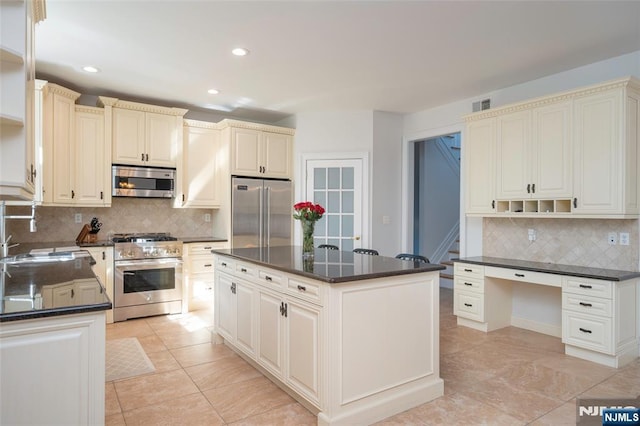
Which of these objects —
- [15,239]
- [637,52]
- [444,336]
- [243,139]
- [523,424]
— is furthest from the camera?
[243,139]

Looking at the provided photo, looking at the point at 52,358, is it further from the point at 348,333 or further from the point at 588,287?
the point at 588,287

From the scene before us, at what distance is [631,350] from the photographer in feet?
10.9

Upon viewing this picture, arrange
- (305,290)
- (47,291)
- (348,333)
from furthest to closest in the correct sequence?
(305,290), (348,333), (47,291)

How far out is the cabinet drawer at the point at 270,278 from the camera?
266 cm

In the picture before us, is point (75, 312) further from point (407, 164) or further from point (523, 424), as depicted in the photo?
point (407, 164)

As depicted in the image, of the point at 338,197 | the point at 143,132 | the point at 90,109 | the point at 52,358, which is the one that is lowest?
the point at 52,358

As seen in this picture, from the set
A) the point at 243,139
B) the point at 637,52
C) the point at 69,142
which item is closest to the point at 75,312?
the point at 69,142

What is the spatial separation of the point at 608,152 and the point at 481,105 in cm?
169

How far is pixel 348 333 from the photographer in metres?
2.26

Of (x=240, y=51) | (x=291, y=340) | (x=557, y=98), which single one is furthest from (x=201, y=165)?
(x=557, y=98)

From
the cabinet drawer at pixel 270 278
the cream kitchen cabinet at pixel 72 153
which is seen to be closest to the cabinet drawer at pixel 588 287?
the cabinet drawer at pixel 270 278

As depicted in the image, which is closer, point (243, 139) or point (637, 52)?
point (637, 52)

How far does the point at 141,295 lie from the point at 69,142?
1984 mm

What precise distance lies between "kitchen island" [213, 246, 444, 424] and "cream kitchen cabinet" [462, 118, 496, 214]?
200 centimetres
